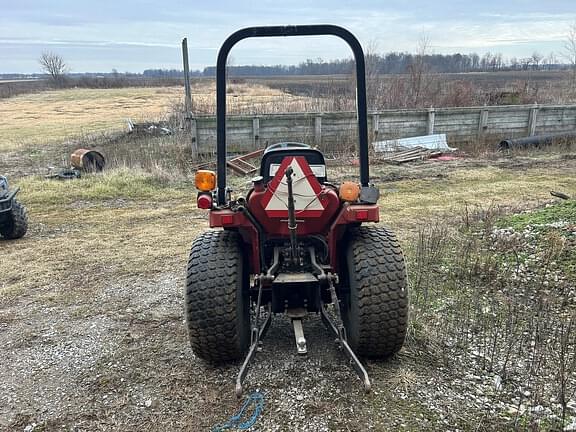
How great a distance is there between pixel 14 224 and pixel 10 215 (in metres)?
0.14

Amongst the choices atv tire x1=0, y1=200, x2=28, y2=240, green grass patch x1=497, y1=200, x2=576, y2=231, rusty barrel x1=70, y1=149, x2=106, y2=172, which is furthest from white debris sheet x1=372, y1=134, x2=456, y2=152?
atv tire x1=0, y1=200, x2=28, y2=240

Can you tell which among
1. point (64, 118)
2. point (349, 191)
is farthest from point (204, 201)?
point (64, 118)

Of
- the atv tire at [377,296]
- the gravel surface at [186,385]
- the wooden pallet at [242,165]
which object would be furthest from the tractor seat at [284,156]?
the wooden pallet at [242,165]

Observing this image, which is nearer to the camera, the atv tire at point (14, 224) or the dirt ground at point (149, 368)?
the dirt ground at point (149, 368)

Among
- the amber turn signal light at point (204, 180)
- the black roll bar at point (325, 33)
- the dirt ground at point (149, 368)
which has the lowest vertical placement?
the dirt ground at point (149, 368)

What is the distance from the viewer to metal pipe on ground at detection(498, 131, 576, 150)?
1264 centimetres

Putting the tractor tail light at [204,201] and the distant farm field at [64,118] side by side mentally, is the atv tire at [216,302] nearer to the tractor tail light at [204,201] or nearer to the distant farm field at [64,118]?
the tractor tail light at [204,201]

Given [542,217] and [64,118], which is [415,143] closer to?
[542,217]

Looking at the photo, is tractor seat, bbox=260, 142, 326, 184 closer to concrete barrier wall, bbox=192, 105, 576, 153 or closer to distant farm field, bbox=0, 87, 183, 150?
concrete barrier wall, bbox=192, 105, 576, 153

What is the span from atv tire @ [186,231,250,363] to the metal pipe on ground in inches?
451

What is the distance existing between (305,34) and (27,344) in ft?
9.95

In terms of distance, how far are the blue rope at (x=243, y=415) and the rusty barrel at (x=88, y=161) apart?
29.7ft

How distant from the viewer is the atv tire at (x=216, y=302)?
2912 mm

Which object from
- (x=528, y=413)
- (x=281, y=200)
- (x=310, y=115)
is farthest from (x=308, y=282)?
(x=310, y=115)
